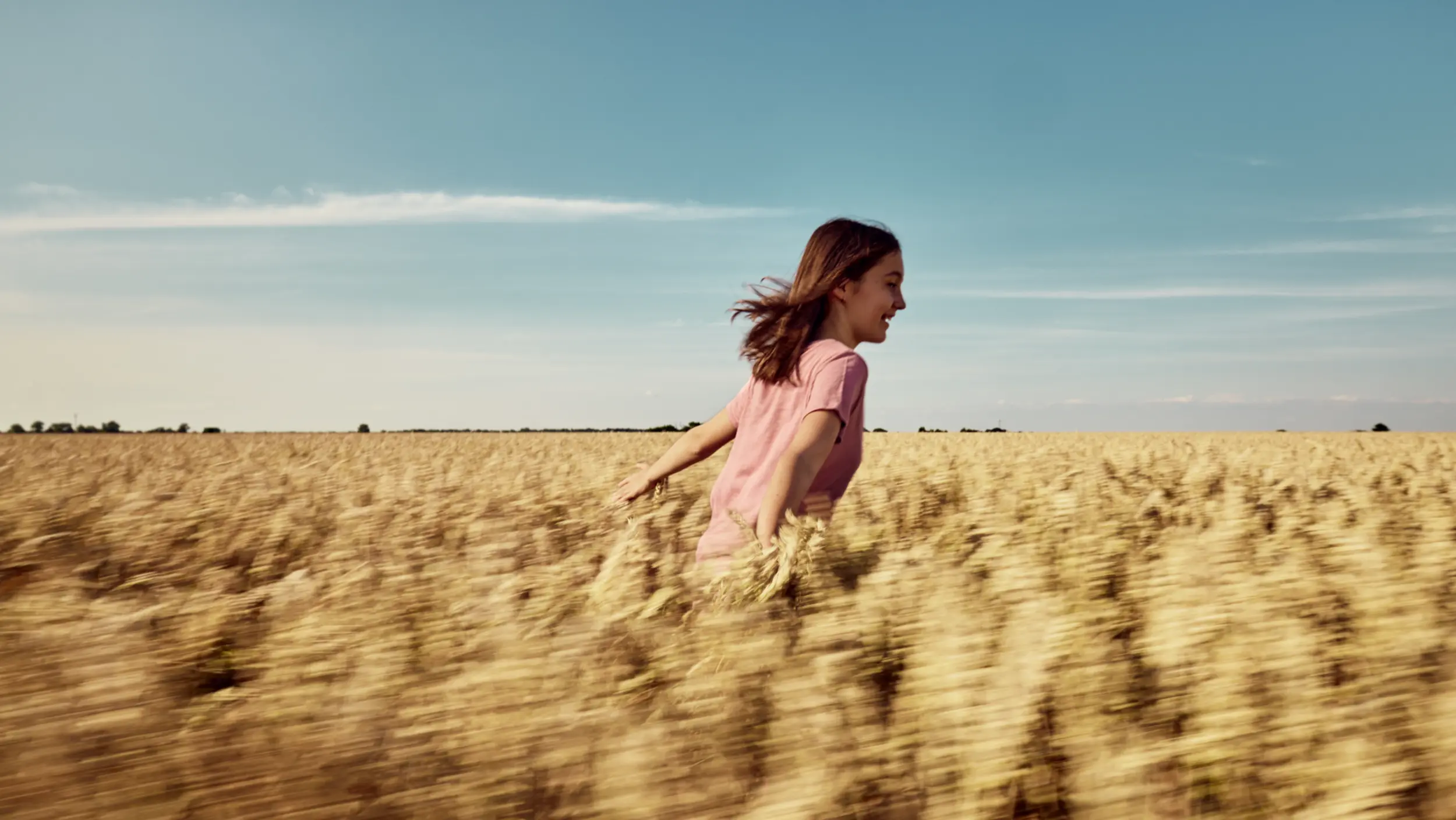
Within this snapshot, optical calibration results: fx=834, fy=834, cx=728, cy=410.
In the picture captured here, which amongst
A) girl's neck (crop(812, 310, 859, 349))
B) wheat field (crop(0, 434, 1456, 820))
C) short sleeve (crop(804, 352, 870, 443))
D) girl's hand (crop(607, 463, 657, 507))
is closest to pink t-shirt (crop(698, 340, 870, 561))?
short sleeve (crop(804, 352, 870, 443))

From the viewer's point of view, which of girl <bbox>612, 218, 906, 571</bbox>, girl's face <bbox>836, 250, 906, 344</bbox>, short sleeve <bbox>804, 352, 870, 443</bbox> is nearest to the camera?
short sleeve <bbox>804, 352, 870, 443</bbox>

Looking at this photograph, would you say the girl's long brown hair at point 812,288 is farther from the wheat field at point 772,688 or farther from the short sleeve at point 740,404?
the wheat field at point 772,688

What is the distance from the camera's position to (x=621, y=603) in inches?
64.9

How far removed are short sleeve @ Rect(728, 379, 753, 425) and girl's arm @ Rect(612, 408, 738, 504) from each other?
0.05 feet

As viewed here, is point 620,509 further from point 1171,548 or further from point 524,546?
point 1171,548

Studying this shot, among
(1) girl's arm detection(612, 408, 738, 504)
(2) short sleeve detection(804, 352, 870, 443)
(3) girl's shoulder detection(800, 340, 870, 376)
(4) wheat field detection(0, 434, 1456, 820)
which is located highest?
(3) girl's shoulder detection(800, 340, 870, 376)

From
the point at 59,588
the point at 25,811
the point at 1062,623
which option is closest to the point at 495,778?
the point at 25,811

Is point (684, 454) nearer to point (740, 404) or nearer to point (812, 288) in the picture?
point (740, 404)

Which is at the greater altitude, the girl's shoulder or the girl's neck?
the girl's neck

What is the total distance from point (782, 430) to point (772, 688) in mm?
1456

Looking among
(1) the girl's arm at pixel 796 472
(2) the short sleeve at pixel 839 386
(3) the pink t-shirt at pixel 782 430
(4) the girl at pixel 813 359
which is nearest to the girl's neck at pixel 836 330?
(4) the girl at pixel 813 359

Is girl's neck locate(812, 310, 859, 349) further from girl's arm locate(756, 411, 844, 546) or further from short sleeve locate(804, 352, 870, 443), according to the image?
girl's arm locate(756, 411, 844, 546)

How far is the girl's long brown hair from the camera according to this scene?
2.57 metres

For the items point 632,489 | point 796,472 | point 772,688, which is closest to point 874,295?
point 796,472
